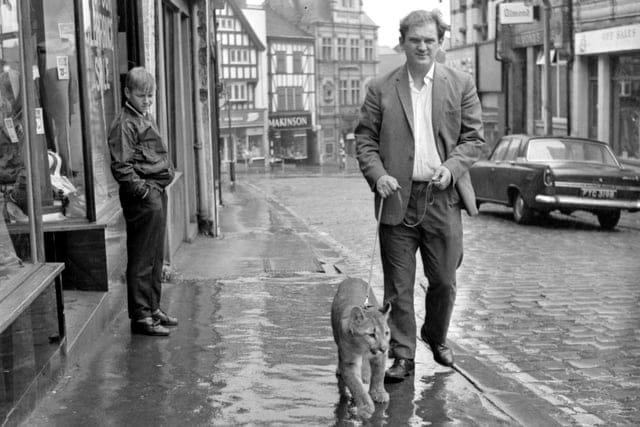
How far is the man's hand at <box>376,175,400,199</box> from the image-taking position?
6043 millimetres

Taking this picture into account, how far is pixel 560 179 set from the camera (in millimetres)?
17688

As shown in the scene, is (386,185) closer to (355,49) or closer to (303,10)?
(303,10)

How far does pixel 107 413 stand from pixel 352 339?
130cm

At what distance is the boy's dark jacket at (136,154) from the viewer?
277 inches

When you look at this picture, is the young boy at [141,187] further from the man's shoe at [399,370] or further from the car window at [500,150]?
the car window at [500,150]

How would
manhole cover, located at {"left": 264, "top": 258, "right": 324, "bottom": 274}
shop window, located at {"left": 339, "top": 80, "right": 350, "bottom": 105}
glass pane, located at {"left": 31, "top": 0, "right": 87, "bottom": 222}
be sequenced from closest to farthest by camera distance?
glass pane, located at {"left": 31, "top": 0, "right": 87, "bottom": 222}
manhole cover, located at {"left": 264, "top": 258, "right": 324, "bottom": 274}
shop window, located at {"left": 339, "top": 80, "right": 350, "bottom": 105}

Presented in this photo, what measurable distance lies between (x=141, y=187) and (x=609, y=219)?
12.3 metres

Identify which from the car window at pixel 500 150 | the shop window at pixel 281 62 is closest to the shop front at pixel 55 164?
the car window at pixel 500 150

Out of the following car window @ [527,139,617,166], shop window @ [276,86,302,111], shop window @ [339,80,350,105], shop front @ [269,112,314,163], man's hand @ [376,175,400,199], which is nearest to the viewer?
man's hand @ [376,175,400,199]

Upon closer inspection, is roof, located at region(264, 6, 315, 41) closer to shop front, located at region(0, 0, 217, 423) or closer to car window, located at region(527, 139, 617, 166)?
car window, located at region(527, 139, 617, 166)

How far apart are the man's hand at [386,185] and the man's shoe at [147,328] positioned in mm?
2197

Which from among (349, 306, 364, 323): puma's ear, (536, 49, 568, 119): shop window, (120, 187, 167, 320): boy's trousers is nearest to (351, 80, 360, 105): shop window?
(536, 49, 568, 119): shop window

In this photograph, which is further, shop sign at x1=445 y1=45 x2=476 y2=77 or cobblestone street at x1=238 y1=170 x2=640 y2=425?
shop sign at x1=445 y1=45 x2=476 y2=77

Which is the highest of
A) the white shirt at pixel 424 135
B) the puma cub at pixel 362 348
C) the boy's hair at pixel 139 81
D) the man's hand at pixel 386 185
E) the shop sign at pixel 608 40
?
the shop sign at pixel 608 40
